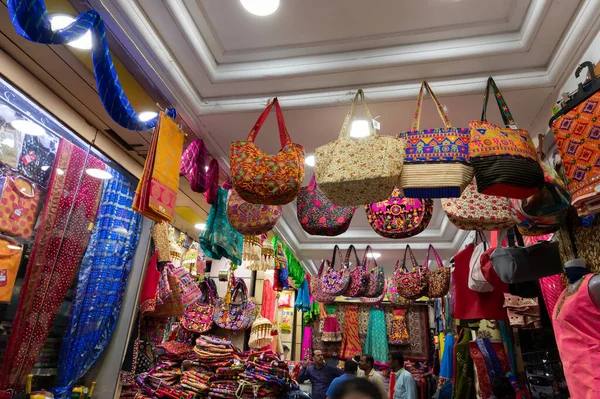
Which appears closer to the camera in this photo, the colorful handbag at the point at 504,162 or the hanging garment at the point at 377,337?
the colorful handbag at the point at 504,162

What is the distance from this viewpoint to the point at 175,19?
2.29 meters

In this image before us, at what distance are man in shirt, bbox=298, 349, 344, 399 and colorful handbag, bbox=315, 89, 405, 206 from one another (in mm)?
4223

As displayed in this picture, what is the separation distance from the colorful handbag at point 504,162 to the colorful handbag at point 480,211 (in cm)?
45

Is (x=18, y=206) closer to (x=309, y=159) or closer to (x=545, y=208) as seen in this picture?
(x=309, y=159)

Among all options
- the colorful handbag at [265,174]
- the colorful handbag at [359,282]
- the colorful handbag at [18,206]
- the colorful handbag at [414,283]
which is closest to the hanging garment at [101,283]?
the colorful handbag at [18,206]

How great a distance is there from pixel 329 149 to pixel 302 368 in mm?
4617

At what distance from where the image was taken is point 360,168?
1867 millimetres

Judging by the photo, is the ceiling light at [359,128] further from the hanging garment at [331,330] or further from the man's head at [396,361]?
the hanging garment at [331,330]

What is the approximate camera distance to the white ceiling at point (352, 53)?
221 centimetres

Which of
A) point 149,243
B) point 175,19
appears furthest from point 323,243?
point 175,19

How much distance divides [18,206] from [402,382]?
5.03 metres

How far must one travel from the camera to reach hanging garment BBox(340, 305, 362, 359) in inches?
333

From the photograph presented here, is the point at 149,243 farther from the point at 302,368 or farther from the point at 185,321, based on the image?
the point at 302,368

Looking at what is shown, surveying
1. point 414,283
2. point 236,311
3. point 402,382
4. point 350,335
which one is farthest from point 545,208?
point 350,335
